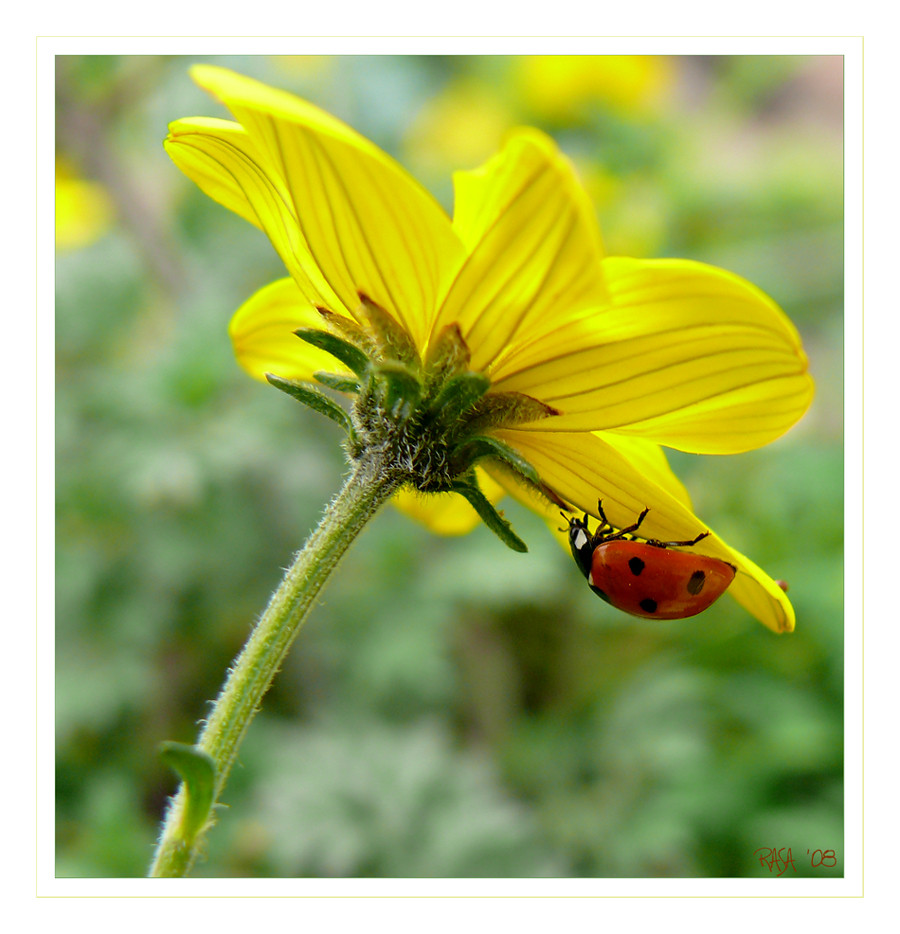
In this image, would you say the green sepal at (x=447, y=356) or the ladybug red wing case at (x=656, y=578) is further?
the ladybug red wing case at (x=656, y=578)

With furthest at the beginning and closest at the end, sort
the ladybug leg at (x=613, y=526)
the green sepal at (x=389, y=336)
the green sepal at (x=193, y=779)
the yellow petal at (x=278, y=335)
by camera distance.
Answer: the yellow petal at (x=278, y=335) → the ladybug leg at (x=613, y=526) → the green sepal at (x=389, y=336) → the green sepal at (x=193, y=779)

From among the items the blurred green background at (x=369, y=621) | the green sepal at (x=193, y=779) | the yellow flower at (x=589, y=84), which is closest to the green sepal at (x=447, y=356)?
the green sepal at (x=193, y=779)

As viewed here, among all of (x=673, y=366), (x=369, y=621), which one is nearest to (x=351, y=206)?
(x=673, y=366)

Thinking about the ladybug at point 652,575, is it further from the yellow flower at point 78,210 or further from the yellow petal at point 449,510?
the yellow flower at point 78,210

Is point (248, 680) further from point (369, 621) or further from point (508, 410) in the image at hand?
point (369, 621)

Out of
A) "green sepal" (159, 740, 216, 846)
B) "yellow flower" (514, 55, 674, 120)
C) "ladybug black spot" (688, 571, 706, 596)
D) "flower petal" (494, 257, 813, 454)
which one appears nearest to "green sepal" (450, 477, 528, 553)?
"flower petal" (494, 257, 813, 454)

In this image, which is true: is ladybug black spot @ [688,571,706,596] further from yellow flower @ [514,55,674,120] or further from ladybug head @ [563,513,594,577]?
yellow flower @ [514,55,674,120]
